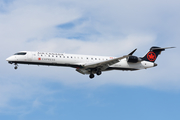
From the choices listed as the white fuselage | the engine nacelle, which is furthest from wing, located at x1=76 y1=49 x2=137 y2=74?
the engine nacelle

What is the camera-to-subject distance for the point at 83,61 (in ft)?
120

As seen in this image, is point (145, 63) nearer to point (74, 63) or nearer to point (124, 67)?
point (124, 67)

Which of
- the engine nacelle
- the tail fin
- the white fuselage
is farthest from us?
the tail fin

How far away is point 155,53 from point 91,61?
1018 centimetres

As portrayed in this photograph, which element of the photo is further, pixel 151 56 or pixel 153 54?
pixel 153 54

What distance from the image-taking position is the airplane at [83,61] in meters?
34.9

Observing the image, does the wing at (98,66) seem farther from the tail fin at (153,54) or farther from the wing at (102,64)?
the tail fin at (153,54)

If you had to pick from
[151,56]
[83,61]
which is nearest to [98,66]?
[83,61]

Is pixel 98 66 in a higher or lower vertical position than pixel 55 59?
lower

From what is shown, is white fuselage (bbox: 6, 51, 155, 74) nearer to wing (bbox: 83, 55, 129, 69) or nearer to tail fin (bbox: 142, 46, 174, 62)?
wing (bbox: 83, 55, 129, 69)

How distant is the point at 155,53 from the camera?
137ft

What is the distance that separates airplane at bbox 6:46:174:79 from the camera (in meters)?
34.9

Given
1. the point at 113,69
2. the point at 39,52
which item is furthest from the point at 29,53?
the point at 113,69

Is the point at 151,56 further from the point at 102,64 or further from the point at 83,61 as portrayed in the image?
the point at 83,61
